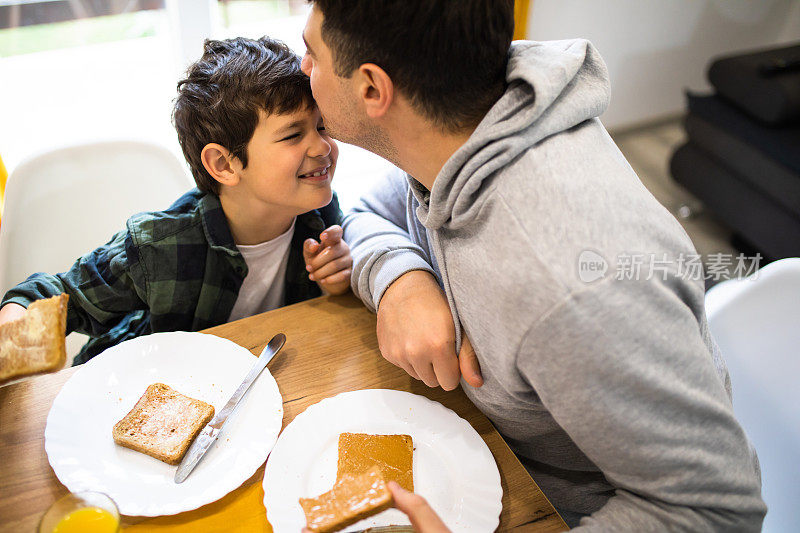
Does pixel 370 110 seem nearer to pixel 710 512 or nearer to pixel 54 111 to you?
pixel 710 512

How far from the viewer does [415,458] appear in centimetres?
93

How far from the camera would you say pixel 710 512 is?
0.80 m

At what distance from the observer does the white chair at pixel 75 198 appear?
1.48 metres

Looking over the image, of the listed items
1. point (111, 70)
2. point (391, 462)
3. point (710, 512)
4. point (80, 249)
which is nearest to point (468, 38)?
point (391, 462)

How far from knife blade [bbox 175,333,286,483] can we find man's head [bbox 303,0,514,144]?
1.59 ft

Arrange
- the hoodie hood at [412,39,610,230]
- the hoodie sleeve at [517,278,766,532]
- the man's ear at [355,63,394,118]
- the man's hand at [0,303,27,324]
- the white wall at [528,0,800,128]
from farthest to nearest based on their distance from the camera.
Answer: the white wall at [528,0,800,128] < the man's hand at [0,303,27,324] < the man's ear at [355,63,394,118] < the hoodie hood at [412,39,610,230] < the hoodie sleeve at [517,278,766,532]

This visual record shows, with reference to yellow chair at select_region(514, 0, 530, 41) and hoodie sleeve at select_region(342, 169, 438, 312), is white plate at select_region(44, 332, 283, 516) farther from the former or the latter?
yellow chair at select_region(514, 0, 530, 41)

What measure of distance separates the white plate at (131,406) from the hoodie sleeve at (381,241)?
269mm

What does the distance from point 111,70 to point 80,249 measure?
159 cm

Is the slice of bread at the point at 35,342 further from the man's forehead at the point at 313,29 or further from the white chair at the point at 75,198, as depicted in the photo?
the white chair at the point at 75,198

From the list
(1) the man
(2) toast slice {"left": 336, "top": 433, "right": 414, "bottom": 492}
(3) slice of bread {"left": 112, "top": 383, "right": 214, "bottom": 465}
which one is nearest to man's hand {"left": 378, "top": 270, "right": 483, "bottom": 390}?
(1) the man

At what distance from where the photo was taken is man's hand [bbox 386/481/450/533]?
76 cm

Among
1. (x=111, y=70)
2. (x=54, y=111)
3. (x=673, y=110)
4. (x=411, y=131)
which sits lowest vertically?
(x=673, y=110)

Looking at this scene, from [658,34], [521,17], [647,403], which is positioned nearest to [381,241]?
[647,403]
